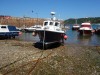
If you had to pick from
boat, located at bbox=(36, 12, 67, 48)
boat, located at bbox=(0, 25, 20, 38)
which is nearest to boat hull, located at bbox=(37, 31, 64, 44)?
boat, located at bbox=(36, 12, 67, 48)

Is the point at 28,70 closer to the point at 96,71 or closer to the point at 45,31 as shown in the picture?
the point at 96,71

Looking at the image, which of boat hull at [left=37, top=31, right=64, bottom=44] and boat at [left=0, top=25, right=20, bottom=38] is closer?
boat hull at [left=37, top=31, right=64, bottom=44]

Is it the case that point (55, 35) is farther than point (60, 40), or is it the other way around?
point (60, 40)

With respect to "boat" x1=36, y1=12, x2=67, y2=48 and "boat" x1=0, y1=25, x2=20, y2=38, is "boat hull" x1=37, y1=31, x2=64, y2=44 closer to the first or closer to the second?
"boat" x1=36, y1=12, x2=67, y2=48

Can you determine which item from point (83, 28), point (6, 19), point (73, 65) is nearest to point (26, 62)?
point (73, 65)

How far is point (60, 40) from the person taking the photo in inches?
1289

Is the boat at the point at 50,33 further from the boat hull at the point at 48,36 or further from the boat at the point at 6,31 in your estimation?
the boat at the point at 6,31

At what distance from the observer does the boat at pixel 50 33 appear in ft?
93.0

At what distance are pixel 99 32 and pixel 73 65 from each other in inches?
2402

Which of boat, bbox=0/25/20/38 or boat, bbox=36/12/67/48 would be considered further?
boat, bbox=0/25/20/38

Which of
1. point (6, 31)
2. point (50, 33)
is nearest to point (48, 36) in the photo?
point (50, 33)

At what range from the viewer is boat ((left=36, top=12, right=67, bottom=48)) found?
2834cm

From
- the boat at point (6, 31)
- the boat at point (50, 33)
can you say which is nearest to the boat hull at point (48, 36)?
the boat at point (50, 33)

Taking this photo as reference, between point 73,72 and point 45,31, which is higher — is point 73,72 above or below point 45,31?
below
